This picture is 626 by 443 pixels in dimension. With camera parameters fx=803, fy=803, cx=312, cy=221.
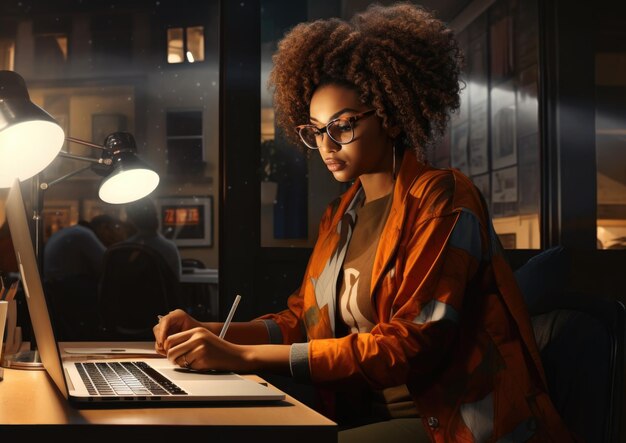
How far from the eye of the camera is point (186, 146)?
2.75 meters

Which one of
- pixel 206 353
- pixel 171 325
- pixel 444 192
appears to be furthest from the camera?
pixel 171 325

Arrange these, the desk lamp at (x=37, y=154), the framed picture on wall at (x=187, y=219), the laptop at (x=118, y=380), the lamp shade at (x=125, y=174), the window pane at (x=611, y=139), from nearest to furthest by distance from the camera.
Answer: the laptop at (x=118, y=380) → the desk lamp at (x=37, y=154) → the lamp shade at (x=125, y=174) → the framed picture on wall at (x=187, y=219) → the window pane at (x=611, y=139)

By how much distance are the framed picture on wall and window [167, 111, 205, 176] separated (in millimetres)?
99

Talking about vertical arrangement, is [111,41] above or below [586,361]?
above

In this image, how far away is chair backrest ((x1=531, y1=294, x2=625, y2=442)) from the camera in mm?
1351

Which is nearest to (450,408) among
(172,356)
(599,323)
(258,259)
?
(599,323)

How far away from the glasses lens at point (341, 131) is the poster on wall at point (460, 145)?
113 centimetres

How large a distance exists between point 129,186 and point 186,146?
24.7 inches

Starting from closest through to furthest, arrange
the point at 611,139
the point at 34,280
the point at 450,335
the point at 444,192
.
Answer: the point at 34,280
the point at 450,335
the point at 444,192
the point at 611,139

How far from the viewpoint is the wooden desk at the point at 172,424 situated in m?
0.93

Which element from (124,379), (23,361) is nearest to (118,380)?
(124,379)

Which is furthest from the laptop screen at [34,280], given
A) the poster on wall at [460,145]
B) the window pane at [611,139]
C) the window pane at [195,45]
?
the window pane at [611,139]

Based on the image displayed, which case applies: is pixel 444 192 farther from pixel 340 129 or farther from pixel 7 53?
pixel 7 53

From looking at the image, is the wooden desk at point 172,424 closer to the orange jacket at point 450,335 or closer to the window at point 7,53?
the orange jacket at point 450,335
